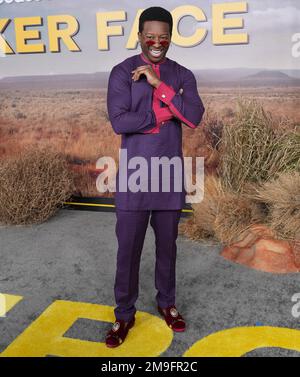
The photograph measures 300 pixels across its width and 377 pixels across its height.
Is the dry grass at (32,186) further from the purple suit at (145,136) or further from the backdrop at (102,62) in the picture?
the purple suit at (145,136)

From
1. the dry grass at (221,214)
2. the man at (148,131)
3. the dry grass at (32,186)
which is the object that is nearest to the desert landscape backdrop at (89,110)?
the dry grass at (32,186)

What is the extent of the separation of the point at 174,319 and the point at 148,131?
1051 mm

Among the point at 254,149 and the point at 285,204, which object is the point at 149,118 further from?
the point at 254,149

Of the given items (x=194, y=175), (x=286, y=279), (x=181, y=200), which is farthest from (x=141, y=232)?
(x=194, y=175)

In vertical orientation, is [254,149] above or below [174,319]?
above

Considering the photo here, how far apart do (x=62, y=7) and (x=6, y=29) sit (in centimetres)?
65

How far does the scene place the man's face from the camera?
1.90 meters

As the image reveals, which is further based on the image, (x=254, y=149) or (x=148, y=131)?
(x=254, y=149)

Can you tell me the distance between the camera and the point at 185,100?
203 cm

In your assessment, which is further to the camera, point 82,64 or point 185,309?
point 82,64

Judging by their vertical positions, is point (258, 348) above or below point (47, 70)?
below

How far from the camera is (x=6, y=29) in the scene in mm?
4258

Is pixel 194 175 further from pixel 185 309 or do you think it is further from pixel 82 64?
pixel 185 309

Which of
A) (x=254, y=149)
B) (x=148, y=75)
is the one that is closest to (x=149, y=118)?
(x=148, y=75)
